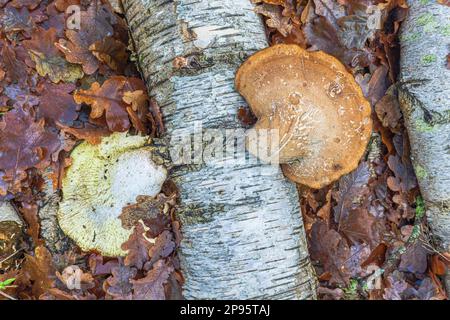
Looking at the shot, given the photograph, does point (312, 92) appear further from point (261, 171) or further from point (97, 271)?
point (97, 271)

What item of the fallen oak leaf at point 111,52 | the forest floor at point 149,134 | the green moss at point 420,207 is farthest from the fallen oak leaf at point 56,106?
the green moss at point 420,207

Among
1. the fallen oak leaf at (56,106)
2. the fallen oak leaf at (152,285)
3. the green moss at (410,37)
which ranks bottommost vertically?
the fallen oak leaf at (152,285)

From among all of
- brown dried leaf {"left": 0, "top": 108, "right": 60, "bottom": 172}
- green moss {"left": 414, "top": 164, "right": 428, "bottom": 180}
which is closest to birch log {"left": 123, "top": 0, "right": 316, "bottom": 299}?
brown dried leaf {"left": 0, "top": 108, "right": 60, "bottom": 172}

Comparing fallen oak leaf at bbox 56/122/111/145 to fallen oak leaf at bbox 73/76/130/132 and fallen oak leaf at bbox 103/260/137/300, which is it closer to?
fallen oak leaf at bbox 73/76/130/132

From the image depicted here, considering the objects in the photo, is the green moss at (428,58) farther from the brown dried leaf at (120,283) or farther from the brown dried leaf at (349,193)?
the brown dried leaf at (120,283)

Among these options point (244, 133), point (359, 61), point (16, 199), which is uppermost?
point (359, 61)

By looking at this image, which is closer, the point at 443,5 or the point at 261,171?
the point at 261,171
